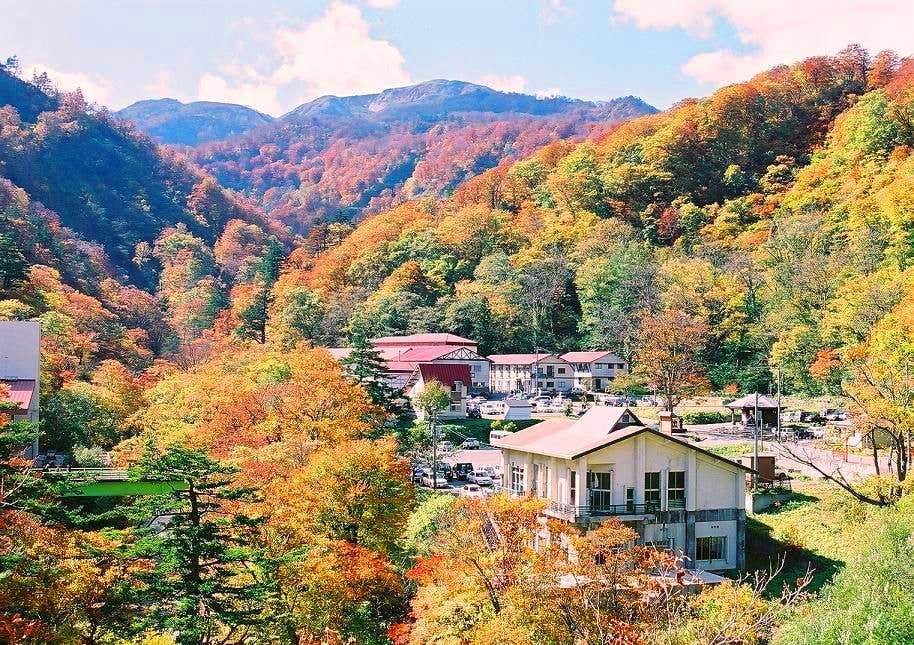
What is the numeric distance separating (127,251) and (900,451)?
87.7 metres

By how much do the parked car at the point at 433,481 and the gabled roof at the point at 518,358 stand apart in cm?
2595

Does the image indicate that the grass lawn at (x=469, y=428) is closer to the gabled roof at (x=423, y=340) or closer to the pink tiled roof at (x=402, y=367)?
the pink tiled roof at (x=402, y=367)

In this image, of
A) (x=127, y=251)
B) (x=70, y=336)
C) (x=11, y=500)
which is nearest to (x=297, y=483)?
(x=11, y=500)

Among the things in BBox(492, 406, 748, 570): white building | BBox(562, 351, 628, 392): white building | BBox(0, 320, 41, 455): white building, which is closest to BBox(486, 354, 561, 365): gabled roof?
BBox(562, 351, 628, 392): white building

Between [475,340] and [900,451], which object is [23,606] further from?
[475,340]

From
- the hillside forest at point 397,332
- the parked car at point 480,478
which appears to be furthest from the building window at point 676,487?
the parked car at point 480,478

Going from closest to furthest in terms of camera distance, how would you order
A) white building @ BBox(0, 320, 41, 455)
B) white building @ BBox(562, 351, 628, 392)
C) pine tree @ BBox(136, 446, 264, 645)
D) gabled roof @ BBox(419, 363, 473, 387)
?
pine tree @ BBox(136, 446, 264, 645)
white building @ BBox(0, 320, 41, 455)
gabled roof @ BBox(419, 363, 473, 387)
white building @ BBox(562, 351, 628, 392)

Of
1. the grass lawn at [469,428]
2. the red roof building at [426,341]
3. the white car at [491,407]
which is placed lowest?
the grass lawn at [469,428]

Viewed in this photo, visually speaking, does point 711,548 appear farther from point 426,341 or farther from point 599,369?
point 426,341

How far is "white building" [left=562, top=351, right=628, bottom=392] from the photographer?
59438 millimetres

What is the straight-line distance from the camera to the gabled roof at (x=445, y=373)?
52.6 meters

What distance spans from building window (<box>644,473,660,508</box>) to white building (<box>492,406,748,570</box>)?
28 mm

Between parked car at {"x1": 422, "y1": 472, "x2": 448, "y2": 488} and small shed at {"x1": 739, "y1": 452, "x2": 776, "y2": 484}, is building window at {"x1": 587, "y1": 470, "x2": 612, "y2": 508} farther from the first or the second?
parked car at {"x1": 422, "y1": 472, "x2": 448, "y2": 488}

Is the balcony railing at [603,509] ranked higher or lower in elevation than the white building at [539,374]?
higher
